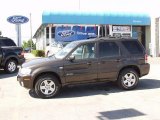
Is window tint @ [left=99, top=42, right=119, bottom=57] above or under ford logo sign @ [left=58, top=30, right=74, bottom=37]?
under

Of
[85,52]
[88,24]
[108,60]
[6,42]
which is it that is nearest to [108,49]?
[108,60]

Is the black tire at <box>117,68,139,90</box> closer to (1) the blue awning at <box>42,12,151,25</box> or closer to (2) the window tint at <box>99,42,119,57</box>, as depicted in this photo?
(2) the window tint at <box>99,42,119,57</box>

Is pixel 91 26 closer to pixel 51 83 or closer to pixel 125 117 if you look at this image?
pixel 51 83

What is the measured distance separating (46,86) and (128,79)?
271cm

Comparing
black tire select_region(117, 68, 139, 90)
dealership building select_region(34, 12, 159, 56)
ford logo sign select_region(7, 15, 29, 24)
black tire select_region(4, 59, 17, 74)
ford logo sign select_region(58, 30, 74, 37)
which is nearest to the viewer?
black tire select_region(117, 68, 139, 90)

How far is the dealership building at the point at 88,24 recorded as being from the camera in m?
26.9

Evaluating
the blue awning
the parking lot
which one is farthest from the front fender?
the blue awning

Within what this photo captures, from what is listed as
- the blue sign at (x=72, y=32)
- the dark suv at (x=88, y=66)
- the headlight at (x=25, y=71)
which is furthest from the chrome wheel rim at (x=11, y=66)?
the blue sign at (x=72, y=32)

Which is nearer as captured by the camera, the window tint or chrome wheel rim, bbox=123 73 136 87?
the window tint

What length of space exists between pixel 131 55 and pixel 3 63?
298 inches

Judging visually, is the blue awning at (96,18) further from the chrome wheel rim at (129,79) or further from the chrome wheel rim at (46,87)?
the chrome wheel rim at (46,87)

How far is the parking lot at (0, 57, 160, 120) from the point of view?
7.36 m

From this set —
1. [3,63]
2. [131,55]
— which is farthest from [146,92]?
[3,63]

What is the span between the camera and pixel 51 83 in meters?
9.49
